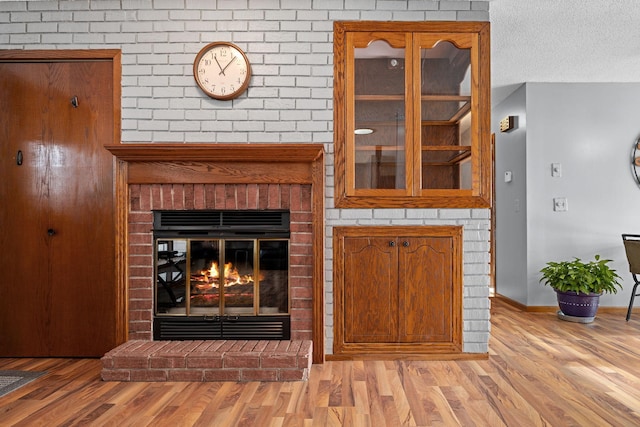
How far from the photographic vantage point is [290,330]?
2.91 m

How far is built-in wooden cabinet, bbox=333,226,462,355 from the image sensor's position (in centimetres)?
293

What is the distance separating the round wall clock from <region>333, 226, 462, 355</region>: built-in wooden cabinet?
1148mm

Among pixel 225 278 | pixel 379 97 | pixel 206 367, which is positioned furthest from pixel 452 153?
pixel 206 367

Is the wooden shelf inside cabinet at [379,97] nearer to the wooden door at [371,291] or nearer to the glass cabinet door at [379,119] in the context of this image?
the glass cabinet door at [379,119]

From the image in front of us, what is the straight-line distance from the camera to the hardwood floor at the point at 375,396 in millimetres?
2059

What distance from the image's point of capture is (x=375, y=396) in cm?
233

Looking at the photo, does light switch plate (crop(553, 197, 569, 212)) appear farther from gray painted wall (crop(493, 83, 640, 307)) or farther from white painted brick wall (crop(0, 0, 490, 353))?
white painted brick wall (crop(0, 0, 490, 353))

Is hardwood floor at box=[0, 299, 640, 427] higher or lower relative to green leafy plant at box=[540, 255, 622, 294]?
lower

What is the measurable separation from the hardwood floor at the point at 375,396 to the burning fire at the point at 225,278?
2.13 feet

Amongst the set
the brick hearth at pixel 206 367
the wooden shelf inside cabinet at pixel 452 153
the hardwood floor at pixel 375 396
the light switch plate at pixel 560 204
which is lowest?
the hardwood floor at pixel 375 396

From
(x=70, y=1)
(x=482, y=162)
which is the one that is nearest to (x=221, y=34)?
(x=70, y=1)

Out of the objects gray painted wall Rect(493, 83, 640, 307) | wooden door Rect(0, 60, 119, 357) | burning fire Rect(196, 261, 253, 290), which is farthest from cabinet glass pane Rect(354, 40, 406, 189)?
gray painted wall Rect(493, 83, 640, 307)

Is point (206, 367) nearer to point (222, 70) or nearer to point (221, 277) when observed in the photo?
point (221, 277)

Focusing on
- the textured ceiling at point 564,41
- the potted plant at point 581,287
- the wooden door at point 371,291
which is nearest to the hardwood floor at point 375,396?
the wooden door at point 371,291
